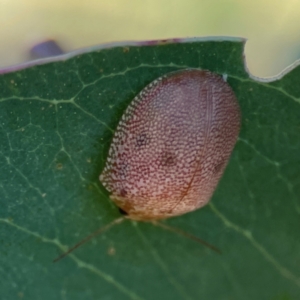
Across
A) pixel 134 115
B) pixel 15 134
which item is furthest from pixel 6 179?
pixel 134 115

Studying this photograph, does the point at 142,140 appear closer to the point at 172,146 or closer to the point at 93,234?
the point at 172,146

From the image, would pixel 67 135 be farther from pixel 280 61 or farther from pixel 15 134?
pixel 280 61

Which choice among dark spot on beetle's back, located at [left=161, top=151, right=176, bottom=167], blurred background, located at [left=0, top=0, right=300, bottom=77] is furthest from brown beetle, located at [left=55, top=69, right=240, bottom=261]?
blurred background, located at [left=0, top=0, right=300, bottom=77]

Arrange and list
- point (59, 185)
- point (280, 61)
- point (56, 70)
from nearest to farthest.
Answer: point (56, 70), point (59, 185), point (280, 61)

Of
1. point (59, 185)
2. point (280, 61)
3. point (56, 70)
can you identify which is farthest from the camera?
point (280, 61)

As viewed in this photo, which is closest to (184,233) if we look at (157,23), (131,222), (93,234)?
(131,222)

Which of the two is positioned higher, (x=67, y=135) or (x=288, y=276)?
(x=67, y=135)

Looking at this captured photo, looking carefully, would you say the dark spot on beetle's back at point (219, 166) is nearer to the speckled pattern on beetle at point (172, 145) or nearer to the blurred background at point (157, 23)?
the speckled pattern on beetle at point (172, 145)
